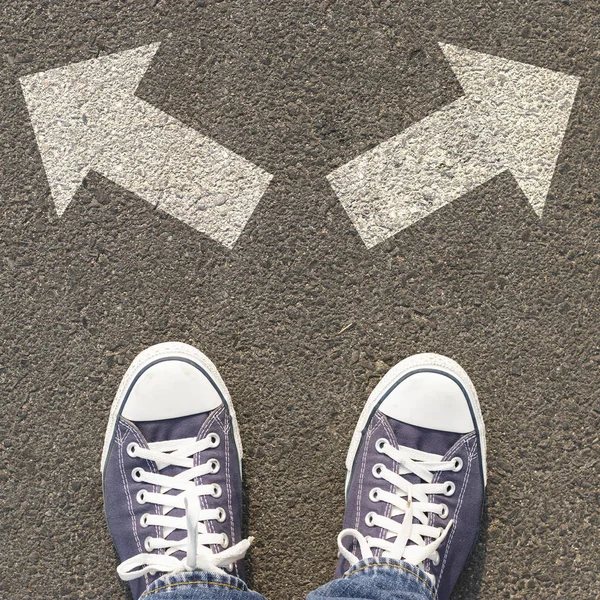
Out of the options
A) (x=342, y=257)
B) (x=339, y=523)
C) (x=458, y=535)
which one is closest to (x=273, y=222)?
(x=342, y=257)

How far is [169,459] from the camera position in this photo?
1.83 meters

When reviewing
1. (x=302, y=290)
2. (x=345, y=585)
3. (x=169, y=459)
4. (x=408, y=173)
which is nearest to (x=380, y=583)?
(x=345, y=585)

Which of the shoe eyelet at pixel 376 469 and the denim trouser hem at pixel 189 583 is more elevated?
the shoe eyelet at pixel 376 469

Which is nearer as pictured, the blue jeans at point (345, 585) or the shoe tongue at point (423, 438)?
the blue jeans at point (345, 585)

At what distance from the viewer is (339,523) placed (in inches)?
72.6

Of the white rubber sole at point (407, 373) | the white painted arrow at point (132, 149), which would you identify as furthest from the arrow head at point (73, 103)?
the white rubber sole at point (407, 373)

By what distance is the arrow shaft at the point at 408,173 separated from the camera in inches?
71.6

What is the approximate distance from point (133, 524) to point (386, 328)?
2.87ft

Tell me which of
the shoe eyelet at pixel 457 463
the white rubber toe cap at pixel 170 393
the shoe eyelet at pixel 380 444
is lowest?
the shoe eyelet at pixel 457 463

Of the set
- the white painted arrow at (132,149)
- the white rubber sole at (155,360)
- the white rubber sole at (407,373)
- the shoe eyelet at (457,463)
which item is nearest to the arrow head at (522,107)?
the white rubber sole at (407,373)

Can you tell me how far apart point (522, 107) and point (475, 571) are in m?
1.28

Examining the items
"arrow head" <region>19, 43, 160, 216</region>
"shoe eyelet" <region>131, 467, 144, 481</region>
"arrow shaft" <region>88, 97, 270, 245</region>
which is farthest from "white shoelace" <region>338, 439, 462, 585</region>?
"arrow head" <region>19, 43, 160, 216</region>

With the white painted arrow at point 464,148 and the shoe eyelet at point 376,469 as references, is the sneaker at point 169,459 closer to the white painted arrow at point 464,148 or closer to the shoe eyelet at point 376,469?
the shoe eyelet at point 376,469

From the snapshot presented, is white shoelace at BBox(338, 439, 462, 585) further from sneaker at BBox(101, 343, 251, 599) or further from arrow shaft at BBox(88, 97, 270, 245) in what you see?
arrow shaft at BBox(88, 97, 270, 245)
